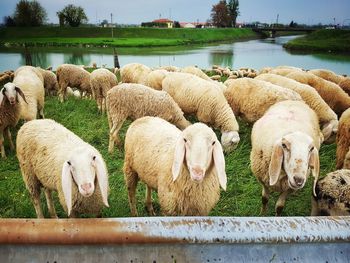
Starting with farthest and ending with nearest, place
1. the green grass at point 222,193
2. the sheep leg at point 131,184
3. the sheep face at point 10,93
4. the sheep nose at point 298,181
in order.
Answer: the sheep face at point 10,93 < the green grass at point 222,193 < the sheep leg at point 131,184 < the sheep nose at point 298,181

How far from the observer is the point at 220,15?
317ft

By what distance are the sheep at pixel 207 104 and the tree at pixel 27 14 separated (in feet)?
234

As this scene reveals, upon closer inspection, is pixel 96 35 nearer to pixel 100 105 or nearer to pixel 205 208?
pixel 100 105

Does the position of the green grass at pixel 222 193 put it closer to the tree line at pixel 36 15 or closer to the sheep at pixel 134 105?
the sheep at pixel 134 105

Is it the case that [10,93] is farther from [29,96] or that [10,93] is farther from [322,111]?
[322,111]

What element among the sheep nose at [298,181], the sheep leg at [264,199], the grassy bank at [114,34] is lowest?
the sheep leg at [264,199]

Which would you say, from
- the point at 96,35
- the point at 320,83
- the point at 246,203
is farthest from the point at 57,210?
the point at 96,35

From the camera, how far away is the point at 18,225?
1521mm

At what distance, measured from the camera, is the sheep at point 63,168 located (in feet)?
9.27

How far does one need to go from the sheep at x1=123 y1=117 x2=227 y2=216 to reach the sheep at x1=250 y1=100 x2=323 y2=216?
0.74 m

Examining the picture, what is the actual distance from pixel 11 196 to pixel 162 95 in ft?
11.3

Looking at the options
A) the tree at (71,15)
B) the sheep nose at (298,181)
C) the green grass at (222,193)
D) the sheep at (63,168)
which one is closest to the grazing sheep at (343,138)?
the green grass at (222,193)

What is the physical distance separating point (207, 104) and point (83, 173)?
→ 4.61 m

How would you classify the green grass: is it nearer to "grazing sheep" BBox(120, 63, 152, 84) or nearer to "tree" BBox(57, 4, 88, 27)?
"grazing sheep" BBox(120, 63, 152, 84)
